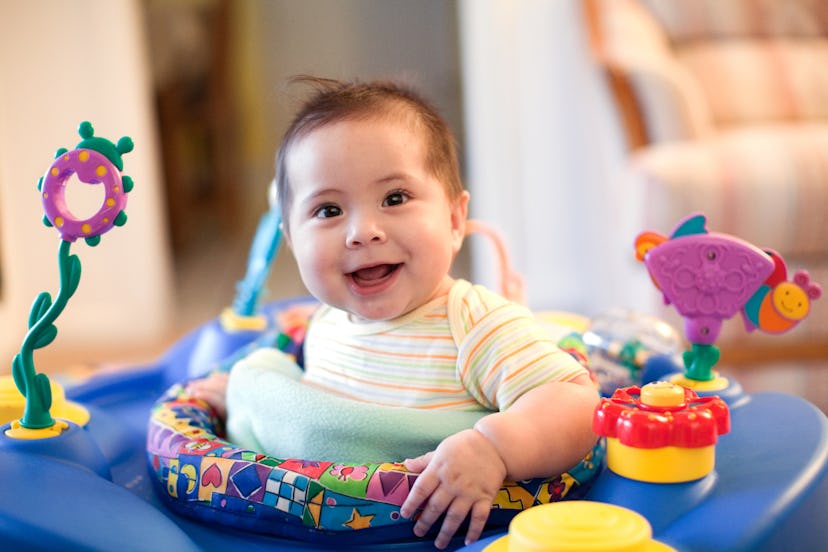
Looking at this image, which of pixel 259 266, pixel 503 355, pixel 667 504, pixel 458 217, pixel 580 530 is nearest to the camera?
pixel 580 530

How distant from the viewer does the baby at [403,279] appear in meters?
0.74

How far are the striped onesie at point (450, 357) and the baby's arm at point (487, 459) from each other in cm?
4

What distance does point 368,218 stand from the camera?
0.77 meters

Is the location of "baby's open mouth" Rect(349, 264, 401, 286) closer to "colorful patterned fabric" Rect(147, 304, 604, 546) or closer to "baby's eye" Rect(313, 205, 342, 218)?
"baby's eye" Rect(313, 205, 342, 218)

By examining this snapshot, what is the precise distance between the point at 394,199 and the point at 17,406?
400 mm

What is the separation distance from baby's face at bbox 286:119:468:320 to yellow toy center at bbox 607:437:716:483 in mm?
230

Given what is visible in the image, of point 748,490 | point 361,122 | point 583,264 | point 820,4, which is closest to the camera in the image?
point 748,490

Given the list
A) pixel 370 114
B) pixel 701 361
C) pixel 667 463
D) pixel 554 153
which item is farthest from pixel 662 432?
pixel 554 153

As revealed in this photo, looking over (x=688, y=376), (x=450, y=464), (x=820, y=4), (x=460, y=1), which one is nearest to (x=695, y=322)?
(x=688, y=376)

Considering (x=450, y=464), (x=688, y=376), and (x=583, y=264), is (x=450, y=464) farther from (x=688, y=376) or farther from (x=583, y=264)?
(x=583, y=264)

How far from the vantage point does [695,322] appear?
0.83 metres

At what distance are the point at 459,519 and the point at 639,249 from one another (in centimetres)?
31

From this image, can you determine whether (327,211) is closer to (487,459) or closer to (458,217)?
(458,217)

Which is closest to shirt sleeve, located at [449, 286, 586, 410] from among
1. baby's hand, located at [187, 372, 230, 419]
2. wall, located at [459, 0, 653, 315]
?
baby's hand, located at [187, 372, 230, 419]
